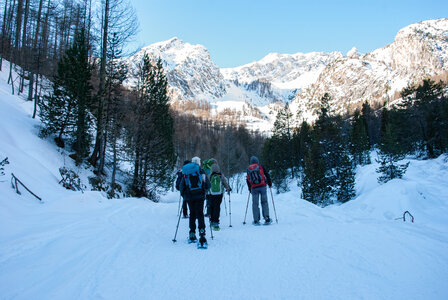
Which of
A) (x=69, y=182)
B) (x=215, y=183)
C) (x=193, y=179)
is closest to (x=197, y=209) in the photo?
(x=193, y=179)

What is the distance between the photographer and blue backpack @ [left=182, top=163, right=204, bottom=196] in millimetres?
5168

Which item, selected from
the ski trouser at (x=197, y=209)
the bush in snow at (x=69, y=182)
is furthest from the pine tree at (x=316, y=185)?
the ski trouser at (x=197, y=209)

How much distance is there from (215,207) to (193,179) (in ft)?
7.82

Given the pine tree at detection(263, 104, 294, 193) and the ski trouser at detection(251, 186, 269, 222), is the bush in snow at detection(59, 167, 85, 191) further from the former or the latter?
the pine tree at detection(263, 104, 294, 193)

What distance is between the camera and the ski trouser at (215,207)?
7.02 metres

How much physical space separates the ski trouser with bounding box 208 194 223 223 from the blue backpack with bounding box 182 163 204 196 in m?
2.07

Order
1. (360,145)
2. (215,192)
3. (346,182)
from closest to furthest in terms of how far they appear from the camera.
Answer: (215,192), (346,182), (360,145)

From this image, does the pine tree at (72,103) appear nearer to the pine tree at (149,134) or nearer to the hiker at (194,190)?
the pine tree at (149,134)

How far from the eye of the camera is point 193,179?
17.1 feet

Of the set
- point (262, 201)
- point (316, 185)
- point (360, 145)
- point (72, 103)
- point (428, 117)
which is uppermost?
point (428, 117)

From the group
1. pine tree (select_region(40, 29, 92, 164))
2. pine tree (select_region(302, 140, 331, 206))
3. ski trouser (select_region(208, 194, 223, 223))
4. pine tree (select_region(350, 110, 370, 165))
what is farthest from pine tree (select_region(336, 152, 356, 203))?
pine tree (select_region(40, 29, 92, 164))

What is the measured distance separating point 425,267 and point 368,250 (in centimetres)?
87

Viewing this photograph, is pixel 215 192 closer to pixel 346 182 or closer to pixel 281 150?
pixel 346 182

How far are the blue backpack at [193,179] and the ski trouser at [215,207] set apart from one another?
81.7 inches
